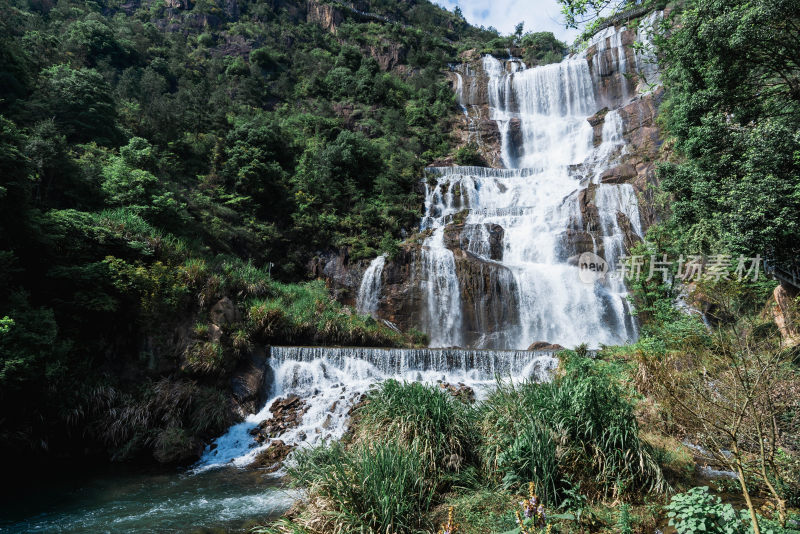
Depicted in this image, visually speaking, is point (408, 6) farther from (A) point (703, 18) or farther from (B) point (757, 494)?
(B) point (757, 494)

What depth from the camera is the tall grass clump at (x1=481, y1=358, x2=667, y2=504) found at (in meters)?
4.45

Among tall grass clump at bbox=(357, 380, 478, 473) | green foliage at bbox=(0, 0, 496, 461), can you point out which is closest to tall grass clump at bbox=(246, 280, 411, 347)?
green foliage at bbox=(0, 0, 496, 461)

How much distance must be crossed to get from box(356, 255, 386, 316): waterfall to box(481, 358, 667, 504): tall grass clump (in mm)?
13037

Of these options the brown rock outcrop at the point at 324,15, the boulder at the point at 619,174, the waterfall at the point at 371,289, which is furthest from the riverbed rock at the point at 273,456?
the brown rock outcrop at the point at 324,15

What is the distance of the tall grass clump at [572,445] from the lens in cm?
445

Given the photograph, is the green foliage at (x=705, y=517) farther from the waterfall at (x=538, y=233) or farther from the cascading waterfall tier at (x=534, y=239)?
the cascading waterfall tier at (x=534, y=239)

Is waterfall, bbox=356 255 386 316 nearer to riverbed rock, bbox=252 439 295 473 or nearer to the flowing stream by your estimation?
the flowing stream

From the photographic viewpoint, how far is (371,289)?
18.3m

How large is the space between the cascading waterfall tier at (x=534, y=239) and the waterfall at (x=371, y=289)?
6.44ft

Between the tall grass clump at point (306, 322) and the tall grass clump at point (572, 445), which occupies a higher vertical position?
the tall grass clump at point (306, 322)

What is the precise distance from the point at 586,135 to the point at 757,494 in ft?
92.3

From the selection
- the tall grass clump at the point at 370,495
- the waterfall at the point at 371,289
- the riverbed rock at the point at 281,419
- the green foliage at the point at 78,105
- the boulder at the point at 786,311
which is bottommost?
the riverbed rock at the point at 281,419

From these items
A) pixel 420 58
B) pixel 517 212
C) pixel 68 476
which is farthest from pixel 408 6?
pixel 68 476

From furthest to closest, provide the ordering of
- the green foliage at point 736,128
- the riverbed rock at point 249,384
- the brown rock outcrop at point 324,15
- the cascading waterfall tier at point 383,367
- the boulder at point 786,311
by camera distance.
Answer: the brown rock outcrop at point 324,15 → the cascading waterfall tier at point 383,367 → the riverbed rock at point 249,384 → the green foliage at point 736,128 → the boulder at point 786,311
